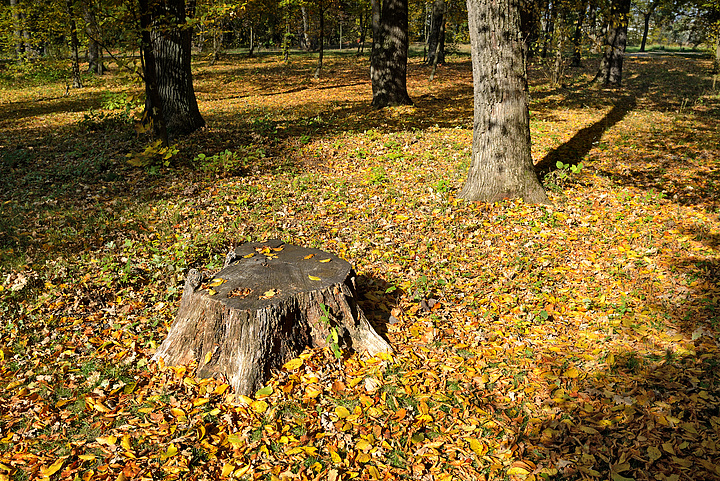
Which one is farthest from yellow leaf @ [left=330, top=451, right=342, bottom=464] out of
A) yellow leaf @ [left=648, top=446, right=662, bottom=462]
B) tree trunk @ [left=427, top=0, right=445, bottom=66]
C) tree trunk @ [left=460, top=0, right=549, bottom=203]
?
tree trunk @ [left=427, top=0, right=445, bottom=66]

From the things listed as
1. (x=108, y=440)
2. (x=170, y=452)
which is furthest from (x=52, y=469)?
(x=170, y=452)

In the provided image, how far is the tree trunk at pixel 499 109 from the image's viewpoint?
593 centimetres

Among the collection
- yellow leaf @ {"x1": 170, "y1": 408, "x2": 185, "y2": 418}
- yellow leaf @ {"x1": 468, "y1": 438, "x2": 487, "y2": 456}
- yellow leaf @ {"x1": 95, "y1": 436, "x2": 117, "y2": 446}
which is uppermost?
yellow leaf @ {"x1": 170, "y1": 408, "x2": 185, "y2": 418}

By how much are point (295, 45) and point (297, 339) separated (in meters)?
48.4

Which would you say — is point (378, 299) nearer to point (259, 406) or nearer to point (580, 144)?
point (259, 406)

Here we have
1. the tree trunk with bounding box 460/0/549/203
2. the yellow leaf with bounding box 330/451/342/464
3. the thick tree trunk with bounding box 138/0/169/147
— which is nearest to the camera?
the yellow leaf with bounding box 330/451/342/464

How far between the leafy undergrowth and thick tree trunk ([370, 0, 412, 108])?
3.49 metres

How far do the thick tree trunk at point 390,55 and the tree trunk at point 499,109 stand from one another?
20.7 feet

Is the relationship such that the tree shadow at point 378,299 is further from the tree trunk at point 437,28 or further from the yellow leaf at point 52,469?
the tree trunk at point 437,28

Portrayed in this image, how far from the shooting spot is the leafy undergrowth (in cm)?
301

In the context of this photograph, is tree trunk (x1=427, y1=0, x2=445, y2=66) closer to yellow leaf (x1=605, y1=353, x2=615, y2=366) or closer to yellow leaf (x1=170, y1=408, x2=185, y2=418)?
yellow leaf (x1=605, y1=353, x2=615, y2=366)

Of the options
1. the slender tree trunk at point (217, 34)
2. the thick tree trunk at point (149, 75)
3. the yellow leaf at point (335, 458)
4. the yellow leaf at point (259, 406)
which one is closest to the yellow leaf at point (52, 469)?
the yellow leaf at point (259, 406)

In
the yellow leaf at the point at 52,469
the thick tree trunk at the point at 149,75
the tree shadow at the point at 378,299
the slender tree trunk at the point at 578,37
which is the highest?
the slender tree trunk at the point at 578,37

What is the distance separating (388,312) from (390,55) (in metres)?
9.55
